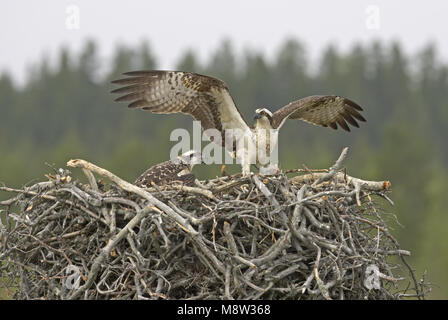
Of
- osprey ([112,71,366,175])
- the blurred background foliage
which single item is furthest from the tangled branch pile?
the blurred background foliage

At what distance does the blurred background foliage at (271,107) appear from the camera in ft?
105

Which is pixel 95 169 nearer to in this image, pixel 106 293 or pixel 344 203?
pixel 106 293

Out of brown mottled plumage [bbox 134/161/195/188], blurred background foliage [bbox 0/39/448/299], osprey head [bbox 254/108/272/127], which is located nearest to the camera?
brown mottled plumage [bbox 134/161/195/188]

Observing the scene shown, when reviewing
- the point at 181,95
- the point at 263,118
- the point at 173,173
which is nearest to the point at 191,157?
the point at 173,173

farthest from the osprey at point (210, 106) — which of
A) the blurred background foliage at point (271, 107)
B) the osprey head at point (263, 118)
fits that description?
the blurred background foliage at point (271, 107)

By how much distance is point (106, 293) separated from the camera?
253 inches

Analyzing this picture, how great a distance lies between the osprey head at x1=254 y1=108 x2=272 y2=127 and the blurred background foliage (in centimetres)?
2214

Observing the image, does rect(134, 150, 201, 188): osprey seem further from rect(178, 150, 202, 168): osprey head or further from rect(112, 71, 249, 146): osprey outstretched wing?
rect(112, 71, 249, 146): osprey outstretched wing

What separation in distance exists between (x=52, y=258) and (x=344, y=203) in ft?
8.95

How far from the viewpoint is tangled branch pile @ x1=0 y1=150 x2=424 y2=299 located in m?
6.45

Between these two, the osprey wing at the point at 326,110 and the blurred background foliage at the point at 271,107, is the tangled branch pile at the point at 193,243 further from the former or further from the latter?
the blurred background foliage at the point at 271,107

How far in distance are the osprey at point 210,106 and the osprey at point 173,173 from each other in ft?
1.21

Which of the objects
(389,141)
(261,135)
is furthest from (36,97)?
(261,135)

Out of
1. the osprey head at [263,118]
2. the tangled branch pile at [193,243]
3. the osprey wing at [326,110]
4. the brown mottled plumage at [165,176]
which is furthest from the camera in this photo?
the osprey wing at [326,110]
